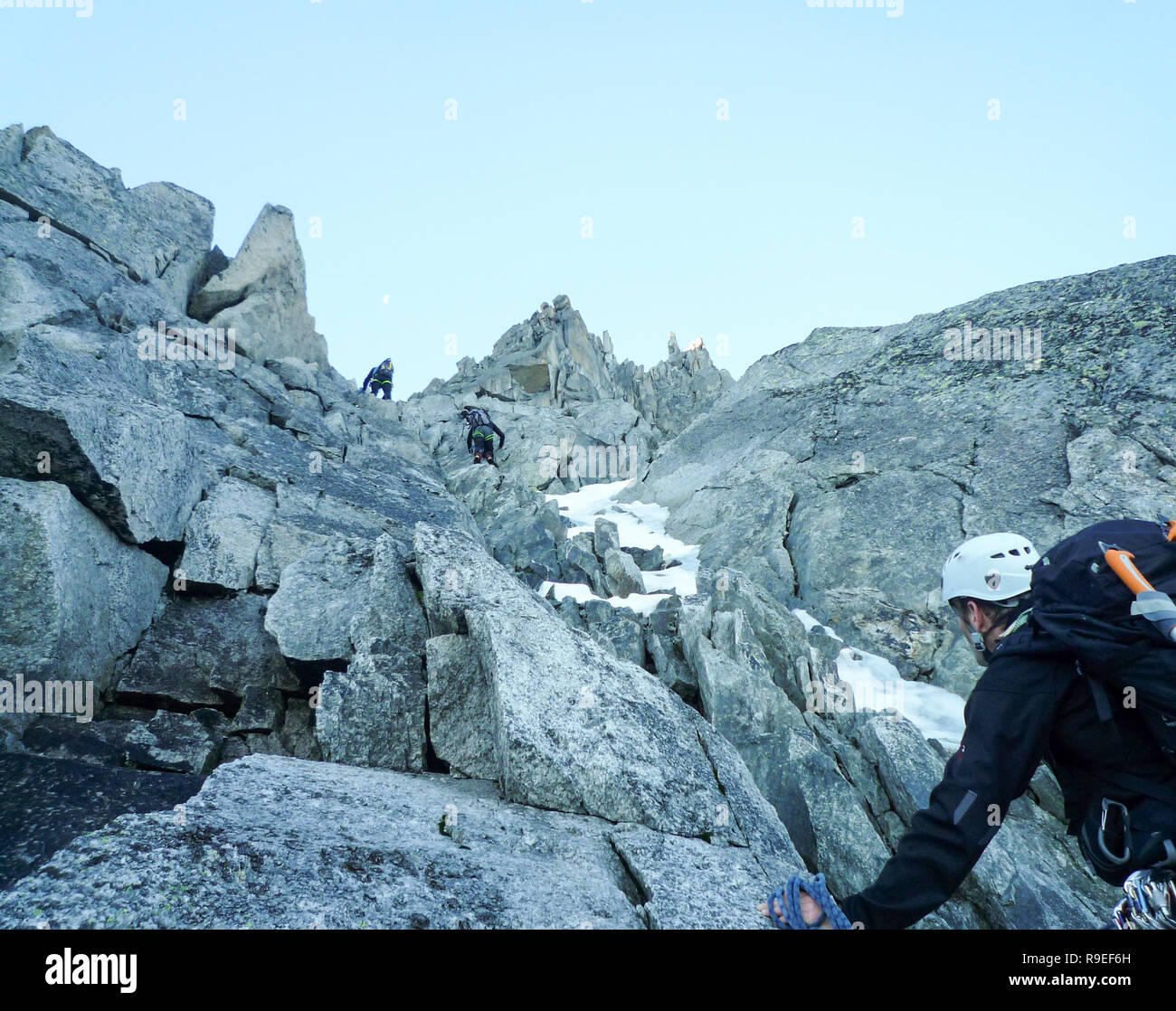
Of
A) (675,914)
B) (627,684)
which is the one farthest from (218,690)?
(675,914)

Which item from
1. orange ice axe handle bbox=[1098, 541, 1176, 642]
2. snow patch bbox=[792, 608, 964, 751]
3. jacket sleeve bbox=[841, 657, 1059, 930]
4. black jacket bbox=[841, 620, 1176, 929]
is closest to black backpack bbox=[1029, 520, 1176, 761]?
orange ice axe handle bbox=[1098, 541, 1176, 642]

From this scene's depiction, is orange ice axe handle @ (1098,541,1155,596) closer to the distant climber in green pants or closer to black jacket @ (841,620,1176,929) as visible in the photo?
black jacket @ (841,620,1176,929)

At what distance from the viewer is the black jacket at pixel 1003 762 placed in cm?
343

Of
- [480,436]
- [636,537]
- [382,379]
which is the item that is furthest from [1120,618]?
[382,379]

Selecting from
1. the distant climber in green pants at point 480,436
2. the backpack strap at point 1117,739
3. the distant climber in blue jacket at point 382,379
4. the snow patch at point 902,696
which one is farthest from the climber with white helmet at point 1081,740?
the distant climber in blue jacket at point 382,379

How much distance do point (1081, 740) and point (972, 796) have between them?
836mm

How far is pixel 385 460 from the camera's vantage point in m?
20.7

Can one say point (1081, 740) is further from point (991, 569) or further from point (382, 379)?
point (382, 379)

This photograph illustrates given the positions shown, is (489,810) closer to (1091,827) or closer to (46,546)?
(1091,827)

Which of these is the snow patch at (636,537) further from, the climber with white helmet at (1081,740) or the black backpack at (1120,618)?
the black backpack at (1120,618)

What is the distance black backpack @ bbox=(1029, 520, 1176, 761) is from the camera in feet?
10.6

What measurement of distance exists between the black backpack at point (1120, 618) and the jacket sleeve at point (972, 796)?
0.95 ft

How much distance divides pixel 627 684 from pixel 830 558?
12849 millimetres
